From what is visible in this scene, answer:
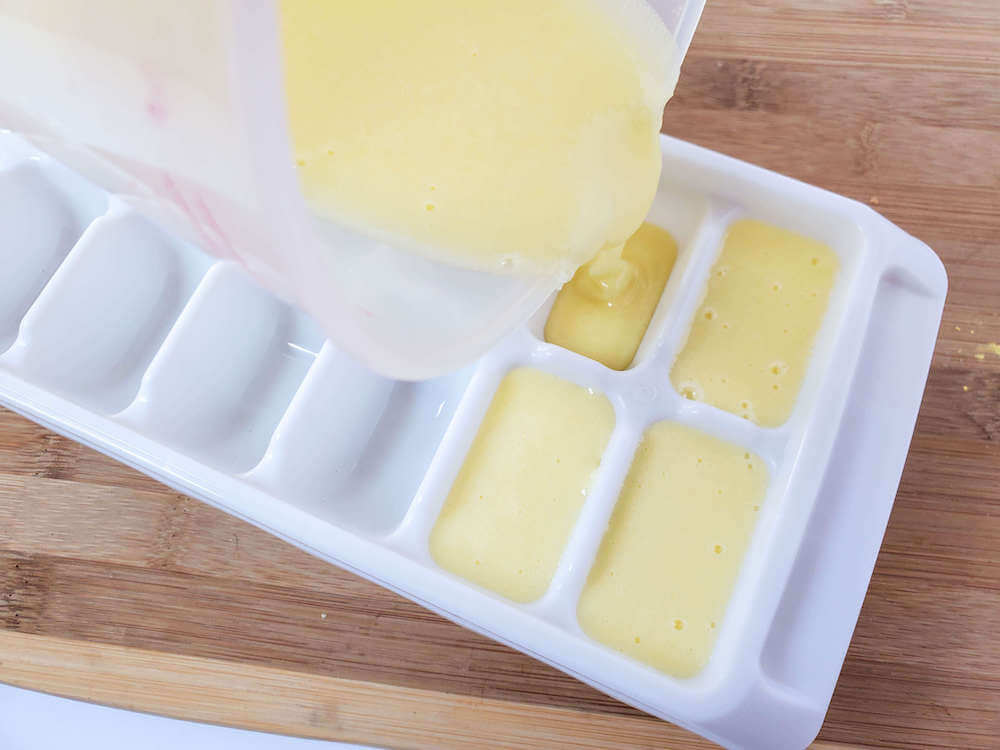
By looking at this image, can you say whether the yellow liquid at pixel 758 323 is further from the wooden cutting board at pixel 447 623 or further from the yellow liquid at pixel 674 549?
the wooden cutting board at pixel 447 623

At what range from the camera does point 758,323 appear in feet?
3.02

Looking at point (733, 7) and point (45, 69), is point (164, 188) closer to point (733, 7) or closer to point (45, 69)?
point (45, 69)

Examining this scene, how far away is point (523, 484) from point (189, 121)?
1.73 feet

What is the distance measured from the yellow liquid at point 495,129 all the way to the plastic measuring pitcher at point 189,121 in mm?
170

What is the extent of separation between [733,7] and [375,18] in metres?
0.53

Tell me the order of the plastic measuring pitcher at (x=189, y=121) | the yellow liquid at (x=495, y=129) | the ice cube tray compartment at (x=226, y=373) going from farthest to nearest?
1. the ice cube tray compartment at (x=226, y=373)
2. the yellow liquid at (x=495, y=129)
3. the plastic measuring pitcher at (x=189, y=121)

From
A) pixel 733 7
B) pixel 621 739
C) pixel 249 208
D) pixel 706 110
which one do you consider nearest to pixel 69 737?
pixel 621 739

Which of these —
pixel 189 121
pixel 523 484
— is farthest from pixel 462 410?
pixel 189 121

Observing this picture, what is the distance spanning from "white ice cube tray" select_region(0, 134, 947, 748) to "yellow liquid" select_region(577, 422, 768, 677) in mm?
19

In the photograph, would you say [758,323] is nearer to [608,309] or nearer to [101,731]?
[608,309]

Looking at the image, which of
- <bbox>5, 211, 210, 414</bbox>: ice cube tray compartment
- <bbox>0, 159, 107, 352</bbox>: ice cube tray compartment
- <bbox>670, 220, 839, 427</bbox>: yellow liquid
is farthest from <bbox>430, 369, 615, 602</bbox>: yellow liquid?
<bbox>0, 159, 107, 352</bbox>: ice cube tray compartment

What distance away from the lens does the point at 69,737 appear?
91cm

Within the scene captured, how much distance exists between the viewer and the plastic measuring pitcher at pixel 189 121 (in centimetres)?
40

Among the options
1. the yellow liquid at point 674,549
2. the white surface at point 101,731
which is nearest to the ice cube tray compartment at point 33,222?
the white surface at point 101,731
